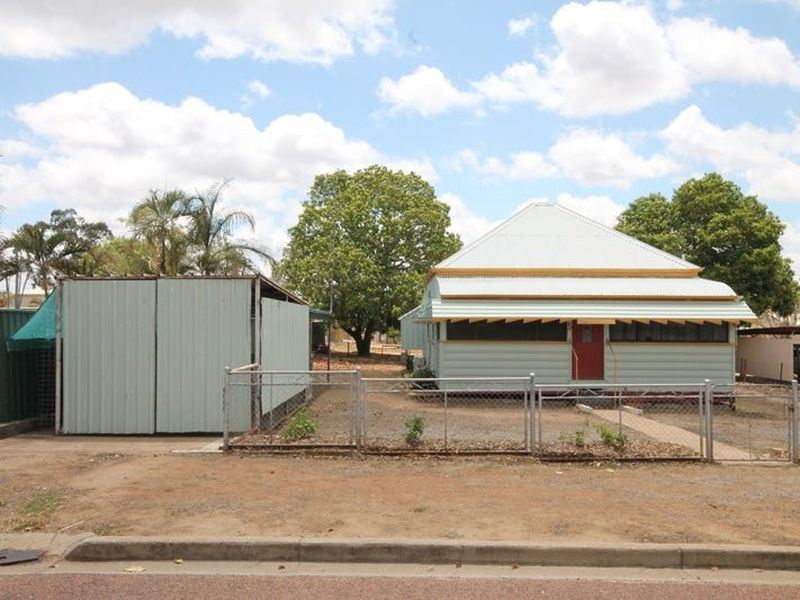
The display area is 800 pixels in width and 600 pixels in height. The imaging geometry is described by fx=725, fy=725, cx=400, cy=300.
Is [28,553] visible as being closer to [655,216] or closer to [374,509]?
[374,509]

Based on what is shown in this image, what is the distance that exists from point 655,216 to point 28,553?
3942 cm

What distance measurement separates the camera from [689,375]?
806 inches

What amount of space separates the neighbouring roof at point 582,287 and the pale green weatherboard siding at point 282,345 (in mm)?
4590

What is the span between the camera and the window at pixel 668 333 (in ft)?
67.4

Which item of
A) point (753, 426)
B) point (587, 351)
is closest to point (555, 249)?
point (587, 351)

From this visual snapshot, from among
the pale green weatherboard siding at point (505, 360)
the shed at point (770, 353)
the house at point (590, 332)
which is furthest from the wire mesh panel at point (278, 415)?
the shed at point (770, 353)

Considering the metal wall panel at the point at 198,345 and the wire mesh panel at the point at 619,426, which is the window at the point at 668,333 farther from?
the metal wall panel at the point at 198,345

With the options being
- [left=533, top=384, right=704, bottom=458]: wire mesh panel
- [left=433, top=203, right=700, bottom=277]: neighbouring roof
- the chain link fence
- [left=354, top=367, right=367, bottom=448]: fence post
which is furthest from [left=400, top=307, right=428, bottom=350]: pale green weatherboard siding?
[left=354, top=367, right=367, bottom=448]: fence post

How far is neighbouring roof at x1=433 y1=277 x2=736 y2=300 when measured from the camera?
2095cm

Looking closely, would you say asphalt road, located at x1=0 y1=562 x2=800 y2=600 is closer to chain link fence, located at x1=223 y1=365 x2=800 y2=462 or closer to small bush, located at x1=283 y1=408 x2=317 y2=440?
chain link fence, located at x1=223 y1=365 x2=800 y2=462

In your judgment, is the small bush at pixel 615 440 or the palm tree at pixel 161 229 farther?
the palm tree at pixel 161 229

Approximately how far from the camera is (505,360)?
20578 millimetres

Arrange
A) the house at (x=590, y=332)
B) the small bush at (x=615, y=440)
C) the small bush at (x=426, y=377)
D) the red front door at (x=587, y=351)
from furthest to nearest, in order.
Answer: the small bush at (x=426, y=377) → the red front door at (x=587, y=351) → the house at (x=590, y=332) → the small bush at (x=615, y=440)

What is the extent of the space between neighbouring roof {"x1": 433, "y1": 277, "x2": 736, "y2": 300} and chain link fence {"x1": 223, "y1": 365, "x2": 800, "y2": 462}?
9.18 feet
